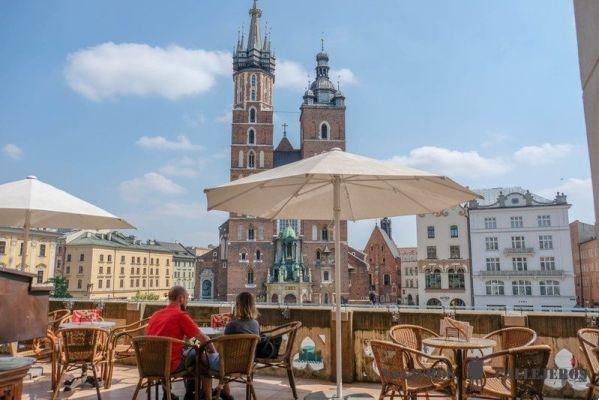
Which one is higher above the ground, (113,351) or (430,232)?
(430,232)

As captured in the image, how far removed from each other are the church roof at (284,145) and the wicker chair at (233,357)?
56.9 meters

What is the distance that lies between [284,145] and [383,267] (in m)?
21.6

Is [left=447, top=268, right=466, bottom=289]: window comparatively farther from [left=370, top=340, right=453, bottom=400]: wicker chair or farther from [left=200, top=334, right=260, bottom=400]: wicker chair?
[left=200, top=334, right=260, bottom=400]: wicker chair

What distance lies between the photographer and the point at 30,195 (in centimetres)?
611

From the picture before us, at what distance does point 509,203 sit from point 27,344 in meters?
40.1

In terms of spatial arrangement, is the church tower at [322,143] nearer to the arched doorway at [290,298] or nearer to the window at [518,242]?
the arched doorway at [290,298]

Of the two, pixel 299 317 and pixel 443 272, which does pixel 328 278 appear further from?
pixel 299 317

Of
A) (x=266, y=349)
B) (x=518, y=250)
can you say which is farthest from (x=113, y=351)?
(x=518, y=250)

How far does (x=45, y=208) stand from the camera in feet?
19.4

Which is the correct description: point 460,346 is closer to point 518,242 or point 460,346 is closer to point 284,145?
point 518,242

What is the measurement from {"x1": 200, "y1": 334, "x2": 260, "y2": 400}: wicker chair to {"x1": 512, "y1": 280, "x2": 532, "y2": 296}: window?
3899cm

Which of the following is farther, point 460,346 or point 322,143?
point 322,143

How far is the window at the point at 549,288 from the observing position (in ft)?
121

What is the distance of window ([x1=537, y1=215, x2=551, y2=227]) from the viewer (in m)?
38.3
